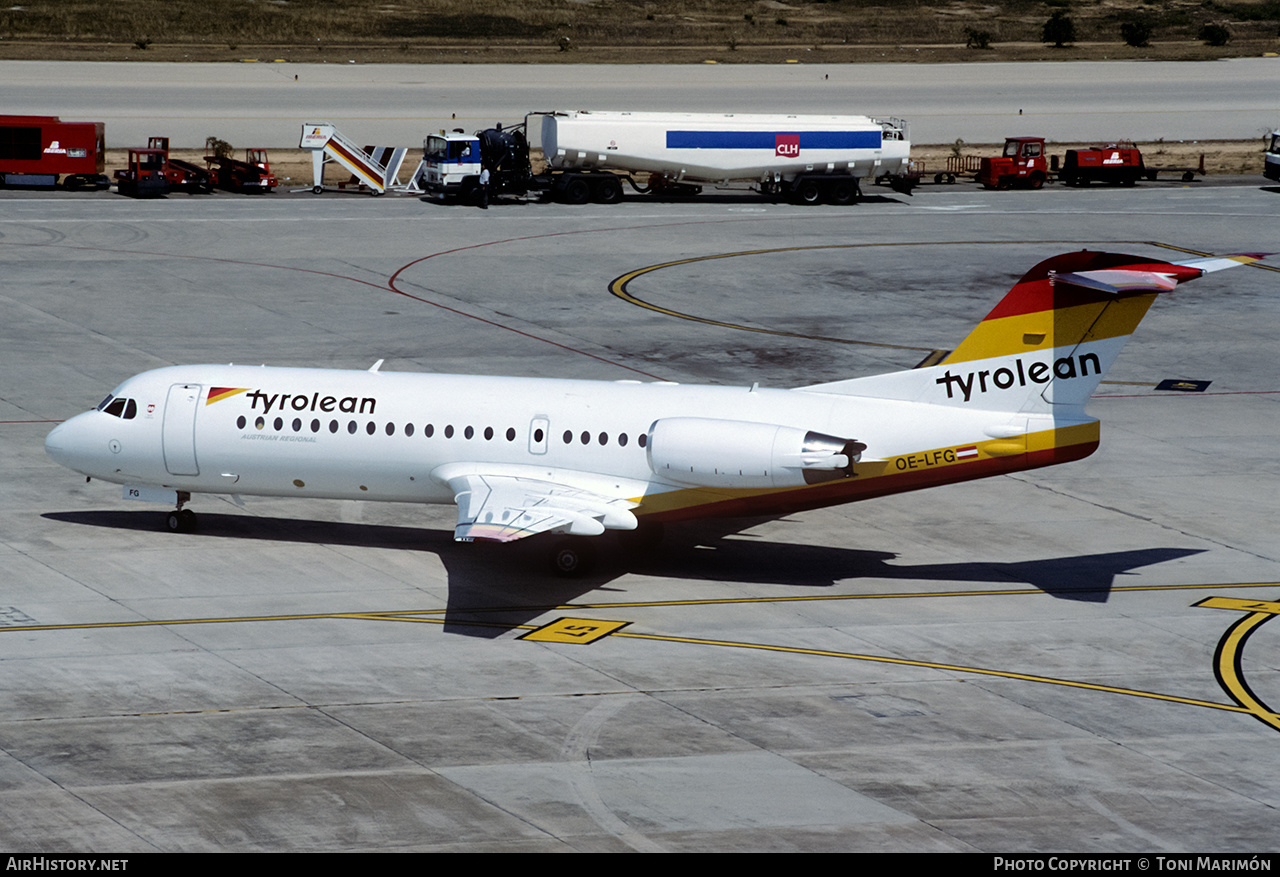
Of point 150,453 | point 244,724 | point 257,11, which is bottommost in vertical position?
point 244,724

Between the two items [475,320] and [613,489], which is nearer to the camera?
[613,489]

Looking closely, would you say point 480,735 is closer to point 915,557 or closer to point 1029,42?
point 915,557

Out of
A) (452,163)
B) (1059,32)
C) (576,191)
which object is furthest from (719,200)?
(1059,32)

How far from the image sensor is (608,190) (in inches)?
3044

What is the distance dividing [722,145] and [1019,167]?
60.2ft

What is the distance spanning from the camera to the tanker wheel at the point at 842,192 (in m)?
77.8

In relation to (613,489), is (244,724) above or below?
below

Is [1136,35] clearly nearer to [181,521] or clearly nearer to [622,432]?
[622,432]

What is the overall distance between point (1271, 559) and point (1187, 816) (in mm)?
12725

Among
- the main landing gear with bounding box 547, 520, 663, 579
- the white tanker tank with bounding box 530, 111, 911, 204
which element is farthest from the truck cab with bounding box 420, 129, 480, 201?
the main landing gear with bounding box 547, 520, 663, 579

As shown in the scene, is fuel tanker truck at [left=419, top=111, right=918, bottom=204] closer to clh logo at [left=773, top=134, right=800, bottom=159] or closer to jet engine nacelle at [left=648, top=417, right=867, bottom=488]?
clh logo at [left=773, top=134, right=800, bottom=159]

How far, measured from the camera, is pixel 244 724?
2216cm

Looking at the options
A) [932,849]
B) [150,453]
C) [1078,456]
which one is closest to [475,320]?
[150,453]

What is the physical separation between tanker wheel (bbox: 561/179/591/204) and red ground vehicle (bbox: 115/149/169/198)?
19630 mm
